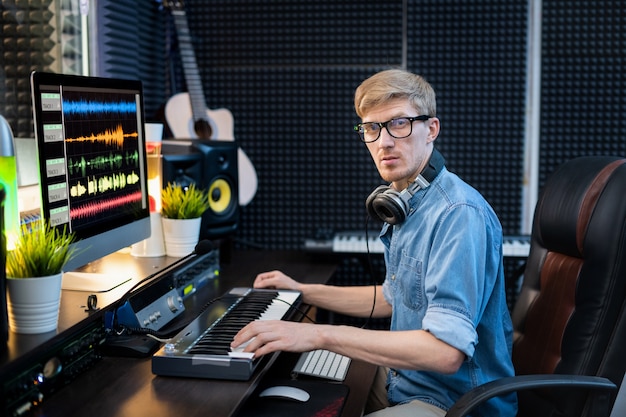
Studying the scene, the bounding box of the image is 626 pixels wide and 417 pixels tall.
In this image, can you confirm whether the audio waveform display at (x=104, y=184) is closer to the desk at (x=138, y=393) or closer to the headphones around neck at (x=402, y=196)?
the desk at (x=138, y=393)

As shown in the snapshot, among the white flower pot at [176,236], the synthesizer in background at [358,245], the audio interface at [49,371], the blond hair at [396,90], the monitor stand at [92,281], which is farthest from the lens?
the synthesizer in background at [358,245]

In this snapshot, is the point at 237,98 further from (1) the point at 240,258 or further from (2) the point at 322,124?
(1) the point at 240,258

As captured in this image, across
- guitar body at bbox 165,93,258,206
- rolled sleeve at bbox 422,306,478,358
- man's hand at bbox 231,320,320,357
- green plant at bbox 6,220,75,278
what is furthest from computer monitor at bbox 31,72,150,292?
guitar body at bbox 165,93,258,206

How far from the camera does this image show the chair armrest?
63.1 inches

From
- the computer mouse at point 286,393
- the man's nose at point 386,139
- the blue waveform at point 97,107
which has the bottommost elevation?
the computer mouse at point 286,393

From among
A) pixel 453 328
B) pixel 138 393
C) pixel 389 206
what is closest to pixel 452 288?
pixel 453 328

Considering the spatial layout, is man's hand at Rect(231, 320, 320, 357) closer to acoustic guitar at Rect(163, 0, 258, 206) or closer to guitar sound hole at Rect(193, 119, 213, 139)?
acoustic guitar at Rect(163, 0, 258, 206)

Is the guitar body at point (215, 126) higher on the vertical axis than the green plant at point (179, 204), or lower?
higher

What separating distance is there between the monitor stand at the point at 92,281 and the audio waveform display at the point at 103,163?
0.31m

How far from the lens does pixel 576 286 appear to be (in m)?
1.84

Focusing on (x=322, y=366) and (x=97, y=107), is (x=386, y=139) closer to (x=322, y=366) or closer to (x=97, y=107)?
(x=322, y=366)

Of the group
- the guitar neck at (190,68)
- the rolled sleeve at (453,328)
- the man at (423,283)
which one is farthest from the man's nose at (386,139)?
the guitar neck at (190,68)

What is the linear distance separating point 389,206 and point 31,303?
903 mm

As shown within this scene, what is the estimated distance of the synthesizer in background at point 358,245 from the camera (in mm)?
3104
